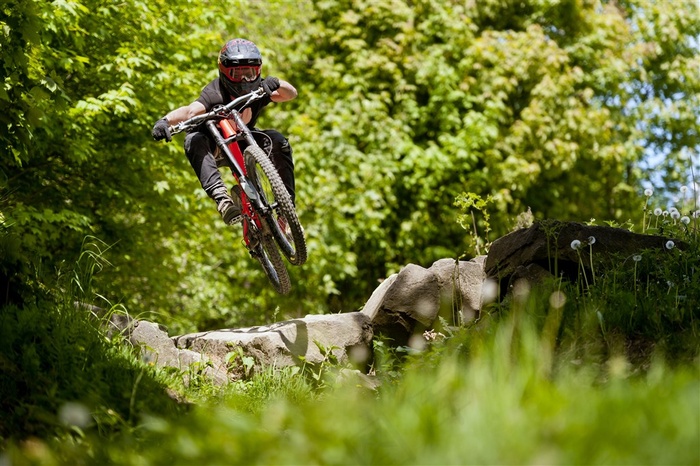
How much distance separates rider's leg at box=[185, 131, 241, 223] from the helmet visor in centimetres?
51

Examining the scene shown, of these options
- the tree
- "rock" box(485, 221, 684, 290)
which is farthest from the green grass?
the tree

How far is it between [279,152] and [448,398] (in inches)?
178

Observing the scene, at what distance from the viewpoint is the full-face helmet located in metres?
6.48

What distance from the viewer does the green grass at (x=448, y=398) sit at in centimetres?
208

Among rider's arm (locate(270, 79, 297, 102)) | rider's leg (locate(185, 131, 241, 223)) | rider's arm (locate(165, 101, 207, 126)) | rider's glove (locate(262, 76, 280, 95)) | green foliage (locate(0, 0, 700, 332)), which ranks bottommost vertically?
green foliage (locate(0, 0, 700, 332))

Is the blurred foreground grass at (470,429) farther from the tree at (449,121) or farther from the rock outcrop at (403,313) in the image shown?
the tree at (449,121)

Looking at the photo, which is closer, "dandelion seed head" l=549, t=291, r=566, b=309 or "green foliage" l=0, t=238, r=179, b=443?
"green foliage" l=0, t=238, r=179, b=443

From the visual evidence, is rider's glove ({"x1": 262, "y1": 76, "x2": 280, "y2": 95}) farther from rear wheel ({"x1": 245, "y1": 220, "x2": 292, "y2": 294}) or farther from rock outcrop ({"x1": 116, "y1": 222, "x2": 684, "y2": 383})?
rock outcrop ({"x1": 116, "y1": 222, "x2": 684, "y2": 383})

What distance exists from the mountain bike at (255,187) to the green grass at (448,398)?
4.60 ft

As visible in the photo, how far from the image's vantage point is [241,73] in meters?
6.60

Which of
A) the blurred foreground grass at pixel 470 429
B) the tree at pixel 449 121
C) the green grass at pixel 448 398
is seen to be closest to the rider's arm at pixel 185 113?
the green grass at pixel 448 398

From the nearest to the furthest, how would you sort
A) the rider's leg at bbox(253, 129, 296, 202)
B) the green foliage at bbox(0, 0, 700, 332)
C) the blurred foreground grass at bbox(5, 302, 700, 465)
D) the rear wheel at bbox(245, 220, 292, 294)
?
the blurred foreground grass at bbox(5, 302, 700, 465)
the rear wheel at bbox(245, 220, 292, 294)
the rider's leg at bbox(253, 129, 296, 202)
the green foliage at bbox(0, 0, 700, 332)

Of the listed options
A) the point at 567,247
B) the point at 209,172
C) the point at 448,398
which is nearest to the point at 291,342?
the point at 209,172

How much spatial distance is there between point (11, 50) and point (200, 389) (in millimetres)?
2512
